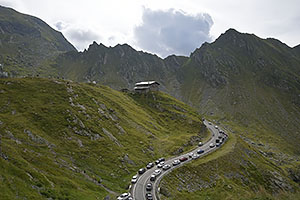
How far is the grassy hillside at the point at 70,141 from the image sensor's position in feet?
117

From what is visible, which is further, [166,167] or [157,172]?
[166,167]

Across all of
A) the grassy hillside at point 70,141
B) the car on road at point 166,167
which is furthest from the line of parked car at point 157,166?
the grassy hillside at point 70,141

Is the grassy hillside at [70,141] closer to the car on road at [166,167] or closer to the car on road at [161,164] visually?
the car on road at [161,164]

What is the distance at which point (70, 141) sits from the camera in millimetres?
62906

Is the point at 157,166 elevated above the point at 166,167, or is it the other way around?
the point at 166,167

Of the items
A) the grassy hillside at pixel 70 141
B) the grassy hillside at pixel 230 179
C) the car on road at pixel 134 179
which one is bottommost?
the grassy hillside at pixel 230 179

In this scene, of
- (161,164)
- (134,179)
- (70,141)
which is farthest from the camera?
(161,164)

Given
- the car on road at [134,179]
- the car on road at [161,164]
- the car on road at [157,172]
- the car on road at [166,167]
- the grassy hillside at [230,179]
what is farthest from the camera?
the car on road at [161,164]

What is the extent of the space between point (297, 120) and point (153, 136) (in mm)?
165123

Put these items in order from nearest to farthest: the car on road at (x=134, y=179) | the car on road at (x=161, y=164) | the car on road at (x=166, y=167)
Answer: the car on road at (x=134, y=179) → the car on road at (x=166, y=167) → the car on road at (x=161, y=164)

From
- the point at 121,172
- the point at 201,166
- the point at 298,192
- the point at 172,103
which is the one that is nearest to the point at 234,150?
the point at 201,166

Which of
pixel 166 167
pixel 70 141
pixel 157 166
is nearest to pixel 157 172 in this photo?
pixel 166 167

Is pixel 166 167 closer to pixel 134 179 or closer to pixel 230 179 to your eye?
pixel 134 179

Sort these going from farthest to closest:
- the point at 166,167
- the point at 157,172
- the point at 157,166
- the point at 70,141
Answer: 1. the point at 157,166
2. the point at 166,167
3. the point at 70,141
4. the point at 157,172
